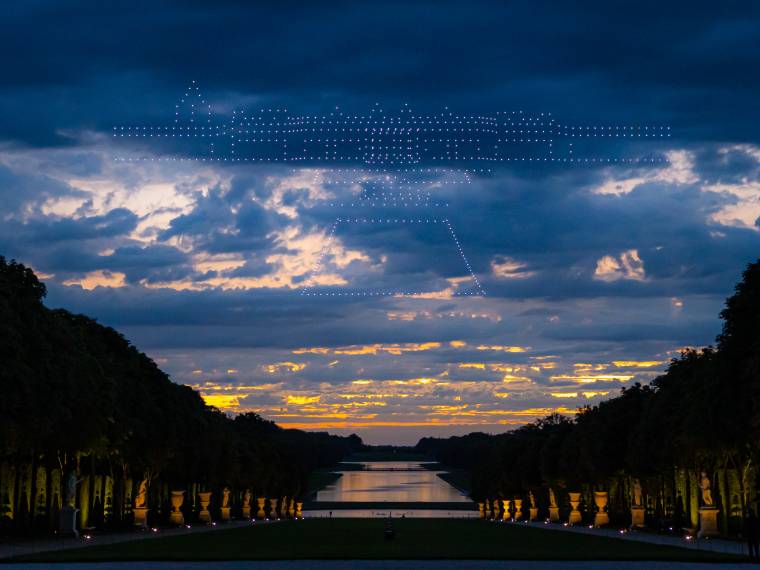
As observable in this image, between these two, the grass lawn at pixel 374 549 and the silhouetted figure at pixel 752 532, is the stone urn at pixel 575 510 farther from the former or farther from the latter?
the silhouetted figure at pixel 752 532

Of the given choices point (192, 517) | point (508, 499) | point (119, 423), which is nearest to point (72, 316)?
point (119, 423)

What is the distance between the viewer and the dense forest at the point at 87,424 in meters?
55.4

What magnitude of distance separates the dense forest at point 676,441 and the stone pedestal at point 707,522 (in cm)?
338

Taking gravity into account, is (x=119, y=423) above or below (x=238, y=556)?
above

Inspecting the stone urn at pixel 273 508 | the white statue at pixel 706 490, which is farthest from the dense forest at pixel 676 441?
the stone urn at pixel 273 508

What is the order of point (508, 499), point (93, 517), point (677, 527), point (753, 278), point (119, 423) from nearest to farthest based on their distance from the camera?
point (753, 278), point (119, 423), point (677, 527), point (93, 517), point (508, 499)

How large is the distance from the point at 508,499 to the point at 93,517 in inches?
2834

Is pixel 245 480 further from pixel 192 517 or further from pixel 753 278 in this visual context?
pixel 753 278

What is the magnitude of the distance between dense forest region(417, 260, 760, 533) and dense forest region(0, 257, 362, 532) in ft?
102

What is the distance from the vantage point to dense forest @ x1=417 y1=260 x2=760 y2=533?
57.6 meters

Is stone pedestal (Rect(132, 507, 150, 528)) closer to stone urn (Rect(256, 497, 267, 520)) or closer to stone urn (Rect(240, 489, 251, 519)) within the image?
stone urn (Rect(240, 489, 251, 519))

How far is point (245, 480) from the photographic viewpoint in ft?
422

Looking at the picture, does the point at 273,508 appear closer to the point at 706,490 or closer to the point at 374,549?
the point at 706,490

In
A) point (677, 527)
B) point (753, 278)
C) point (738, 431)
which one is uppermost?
point (753, 278)
